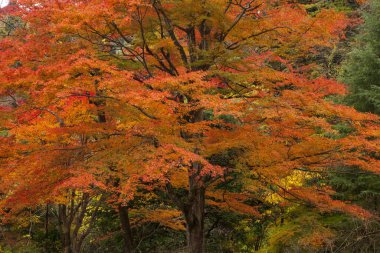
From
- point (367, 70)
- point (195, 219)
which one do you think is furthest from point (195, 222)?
point (367, 70)

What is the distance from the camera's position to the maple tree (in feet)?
20.8

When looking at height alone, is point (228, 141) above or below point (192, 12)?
below

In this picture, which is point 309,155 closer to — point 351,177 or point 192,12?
point 351,177

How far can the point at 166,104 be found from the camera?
6625mm

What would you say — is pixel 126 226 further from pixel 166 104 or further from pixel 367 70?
pixel 367 70

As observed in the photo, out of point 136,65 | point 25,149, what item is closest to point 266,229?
point 136,65

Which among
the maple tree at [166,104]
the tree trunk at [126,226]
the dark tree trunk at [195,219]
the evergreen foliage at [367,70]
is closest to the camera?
the maple tree at [166,104]

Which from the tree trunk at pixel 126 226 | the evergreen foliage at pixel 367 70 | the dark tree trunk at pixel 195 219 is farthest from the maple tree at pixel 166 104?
the evergreen foliage at pixel 367 70

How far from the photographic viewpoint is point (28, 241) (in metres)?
14.9

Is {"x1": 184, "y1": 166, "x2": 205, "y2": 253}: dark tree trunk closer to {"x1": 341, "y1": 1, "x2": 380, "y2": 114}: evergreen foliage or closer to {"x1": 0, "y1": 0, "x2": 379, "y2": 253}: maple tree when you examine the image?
{"x1": 0, "y1": 0, "x2": 379, "y2": 253}: maple tree

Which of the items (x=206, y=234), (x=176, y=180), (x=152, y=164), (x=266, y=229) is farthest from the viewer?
(x=206, y=234)

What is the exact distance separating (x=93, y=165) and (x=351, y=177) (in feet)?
23.1

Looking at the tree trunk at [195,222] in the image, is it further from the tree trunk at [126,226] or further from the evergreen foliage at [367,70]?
the evergreen foliage at [367,70]

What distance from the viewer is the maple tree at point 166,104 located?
634 centimetres
